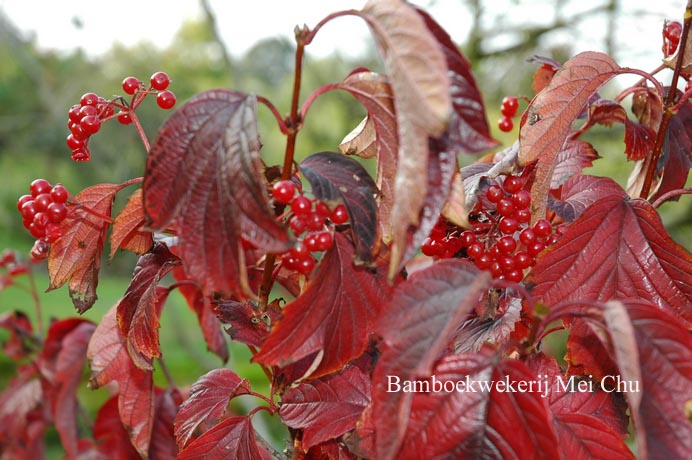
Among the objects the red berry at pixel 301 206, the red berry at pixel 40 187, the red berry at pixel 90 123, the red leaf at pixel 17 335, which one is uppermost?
the red leaf at pixel 17 335

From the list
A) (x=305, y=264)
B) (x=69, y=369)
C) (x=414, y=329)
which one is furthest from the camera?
(x=69, y=369)

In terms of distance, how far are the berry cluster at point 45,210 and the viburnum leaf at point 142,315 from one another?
0.09 m

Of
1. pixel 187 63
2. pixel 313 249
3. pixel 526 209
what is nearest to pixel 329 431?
pixel 313 249

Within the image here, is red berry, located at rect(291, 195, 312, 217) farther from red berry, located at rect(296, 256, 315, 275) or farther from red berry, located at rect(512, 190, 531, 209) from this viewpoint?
red berry, located at rect(512, 190, 531, 209)

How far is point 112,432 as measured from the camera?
103cm

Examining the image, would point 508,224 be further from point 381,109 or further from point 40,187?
point 40,187

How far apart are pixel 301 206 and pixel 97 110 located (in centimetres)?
26

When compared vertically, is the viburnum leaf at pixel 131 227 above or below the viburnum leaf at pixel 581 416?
above

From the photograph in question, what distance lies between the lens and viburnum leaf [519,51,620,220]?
0.55 m

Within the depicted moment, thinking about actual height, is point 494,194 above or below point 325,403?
above

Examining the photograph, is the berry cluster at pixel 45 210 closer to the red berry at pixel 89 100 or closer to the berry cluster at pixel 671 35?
the red berry at pixel 89 100

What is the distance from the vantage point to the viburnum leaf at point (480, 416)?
0.42 metres

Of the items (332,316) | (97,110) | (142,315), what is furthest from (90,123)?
(332,316)

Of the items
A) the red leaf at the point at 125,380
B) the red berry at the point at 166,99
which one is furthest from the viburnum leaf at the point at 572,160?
the red leaf at the point at 125,380
